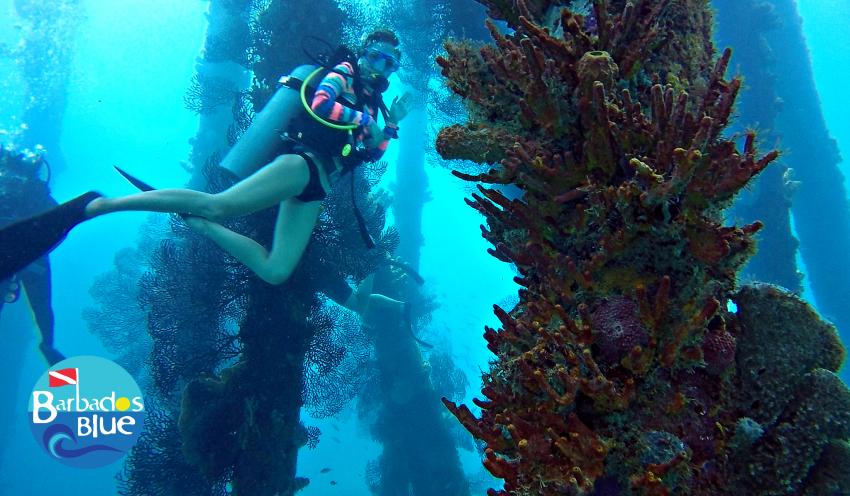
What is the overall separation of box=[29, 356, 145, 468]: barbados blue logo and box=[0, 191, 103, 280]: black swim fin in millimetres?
6856

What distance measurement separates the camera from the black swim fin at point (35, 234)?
4.24 meters

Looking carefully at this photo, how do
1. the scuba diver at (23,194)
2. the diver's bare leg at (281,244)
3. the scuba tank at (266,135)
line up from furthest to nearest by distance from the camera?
the scuba diver at (23,194) → the scuba tank at (266,135) → the diver's bare leg at (281,244)

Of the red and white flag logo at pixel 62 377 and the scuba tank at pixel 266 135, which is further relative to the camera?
the red and white flag logo at pixel 62 377

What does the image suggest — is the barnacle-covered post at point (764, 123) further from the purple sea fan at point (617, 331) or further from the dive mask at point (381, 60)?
the purple sea fan at point (617, 331)

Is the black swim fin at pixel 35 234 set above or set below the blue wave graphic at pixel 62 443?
below

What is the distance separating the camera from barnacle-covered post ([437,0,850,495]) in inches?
65.2

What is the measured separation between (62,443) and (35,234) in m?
13.0

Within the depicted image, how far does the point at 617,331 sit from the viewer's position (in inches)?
71.7

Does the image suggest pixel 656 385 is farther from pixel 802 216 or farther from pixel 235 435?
pixel 802 216

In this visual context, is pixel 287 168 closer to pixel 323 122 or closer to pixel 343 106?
pixel 323 122

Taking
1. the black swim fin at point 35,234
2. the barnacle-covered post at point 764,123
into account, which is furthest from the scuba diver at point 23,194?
the barnacle-covered post at point 764,123

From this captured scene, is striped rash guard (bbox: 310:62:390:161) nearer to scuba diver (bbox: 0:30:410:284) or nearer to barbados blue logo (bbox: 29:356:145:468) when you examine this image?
scuba diver (bbox: 0:30:410:284)

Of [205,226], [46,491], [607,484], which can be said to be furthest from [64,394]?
Answer: [46,491]

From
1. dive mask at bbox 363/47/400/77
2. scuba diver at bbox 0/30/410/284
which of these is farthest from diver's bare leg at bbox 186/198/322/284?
dive mask at bbox 363/47/400/77
